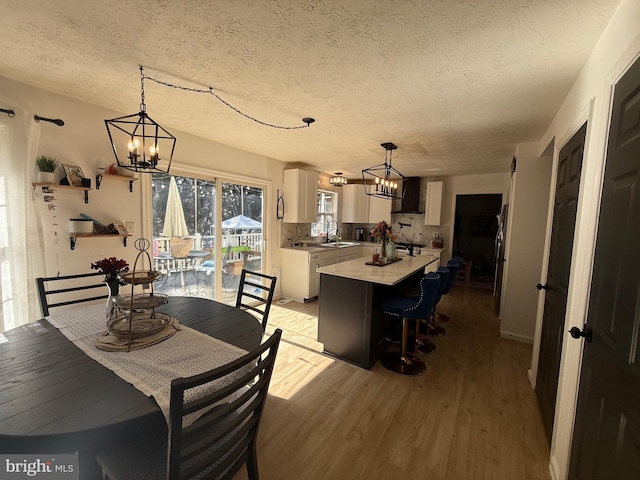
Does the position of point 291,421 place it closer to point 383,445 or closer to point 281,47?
point 383,445

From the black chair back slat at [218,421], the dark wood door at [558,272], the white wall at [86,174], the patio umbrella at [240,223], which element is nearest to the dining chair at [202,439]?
the black chair back slat at [218,421]

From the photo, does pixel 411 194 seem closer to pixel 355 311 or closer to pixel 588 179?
pixel 355 311

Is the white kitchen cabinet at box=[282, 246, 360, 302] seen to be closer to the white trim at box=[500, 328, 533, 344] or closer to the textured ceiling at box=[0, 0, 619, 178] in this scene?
the textured ceiling at box=[0, 0, 619, 178]

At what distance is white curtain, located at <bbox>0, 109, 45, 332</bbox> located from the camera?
1.92 meters

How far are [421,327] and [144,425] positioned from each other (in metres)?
3.23

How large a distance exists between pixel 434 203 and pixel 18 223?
5.93 m

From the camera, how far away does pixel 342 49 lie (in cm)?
152

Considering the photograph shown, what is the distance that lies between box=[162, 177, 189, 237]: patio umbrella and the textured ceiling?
31.0 inches

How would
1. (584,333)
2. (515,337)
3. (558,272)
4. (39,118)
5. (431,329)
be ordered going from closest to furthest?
(584,333), (558,272), (39,118), (515,337), (431,329)

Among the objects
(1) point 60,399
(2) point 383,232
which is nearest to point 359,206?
(2) point 383,232

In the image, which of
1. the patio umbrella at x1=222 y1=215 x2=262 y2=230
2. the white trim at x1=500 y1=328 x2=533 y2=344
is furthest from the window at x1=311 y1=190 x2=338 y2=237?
the white trim at x1=500 y1=328 x2=533 y2=344

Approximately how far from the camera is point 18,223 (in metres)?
1.96

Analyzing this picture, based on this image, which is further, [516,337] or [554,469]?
[516,337]

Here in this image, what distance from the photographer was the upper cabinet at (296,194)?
4578 mm
